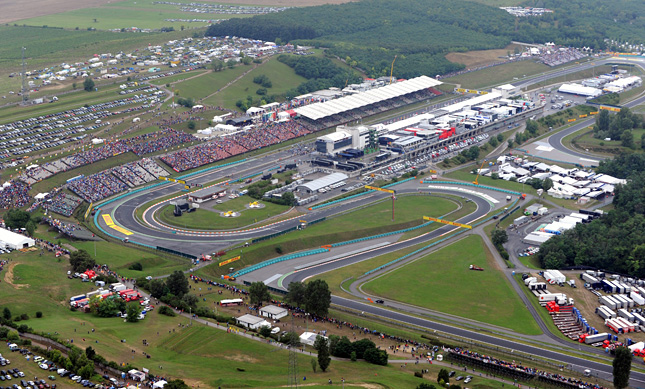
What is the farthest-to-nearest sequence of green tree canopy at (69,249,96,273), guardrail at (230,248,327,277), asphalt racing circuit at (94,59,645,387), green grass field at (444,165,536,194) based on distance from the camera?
1. green grass field at (444,165,536,194)
2. guardrail at (230,248,327,277)
3. green tree canopy at (69,249,96,273)
4. asphalt racing circuit at (94,59,645,387)

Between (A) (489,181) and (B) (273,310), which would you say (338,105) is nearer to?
(A) (489,181)

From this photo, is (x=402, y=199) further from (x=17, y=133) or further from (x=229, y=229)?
(x=17, y=133)

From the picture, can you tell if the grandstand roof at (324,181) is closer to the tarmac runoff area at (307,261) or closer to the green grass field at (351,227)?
the green grass field at (351,227)

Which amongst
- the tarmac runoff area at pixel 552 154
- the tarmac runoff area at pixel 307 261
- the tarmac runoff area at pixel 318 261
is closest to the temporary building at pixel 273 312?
the tarmac runoff area at pixel 318 261

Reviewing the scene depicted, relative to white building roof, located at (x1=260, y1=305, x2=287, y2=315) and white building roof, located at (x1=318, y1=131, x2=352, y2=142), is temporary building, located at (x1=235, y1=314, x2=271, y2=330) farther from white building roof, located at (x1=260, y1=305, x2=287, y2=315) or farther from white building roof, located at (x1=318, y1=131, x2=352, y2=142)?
white building roof, located at (x1=318, y1=131, x2=352, y2=142)

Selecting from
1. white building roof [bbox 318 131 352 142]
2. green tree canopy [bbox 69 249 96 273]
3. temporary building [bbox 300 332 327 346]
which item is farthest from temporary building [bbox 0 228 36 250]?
white building roof [bbox 318 131 352 142]

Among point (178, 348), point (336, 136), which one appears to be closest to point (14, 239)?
point (178, 348)
